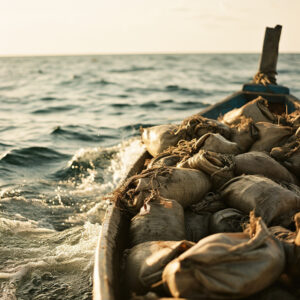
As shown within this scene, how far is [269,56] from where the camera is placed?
802 centimetres

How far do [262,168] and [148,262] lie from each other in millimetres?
1446

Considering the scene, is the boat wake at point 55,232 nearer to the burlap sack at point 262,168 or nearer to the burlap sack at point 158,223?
the burlap sack at point 158,223

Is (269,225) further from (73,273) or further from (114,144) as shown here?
(114,144)

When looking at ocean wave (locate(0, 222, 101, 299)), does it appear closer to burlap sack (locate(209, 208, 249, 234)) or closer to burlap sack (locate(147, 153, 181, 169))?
burlap sack (locate(147, 153, 181, 169))

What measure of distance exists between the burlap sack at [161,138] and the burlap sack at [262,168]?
98cm

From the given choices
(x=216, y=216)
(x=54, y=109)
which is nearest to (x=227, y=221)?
(x=216, y=216)

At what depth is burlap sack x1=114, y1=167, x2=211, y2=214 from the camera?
2590 millimetres

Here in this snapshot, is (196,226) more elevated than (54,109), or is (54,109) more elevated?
(196,226)

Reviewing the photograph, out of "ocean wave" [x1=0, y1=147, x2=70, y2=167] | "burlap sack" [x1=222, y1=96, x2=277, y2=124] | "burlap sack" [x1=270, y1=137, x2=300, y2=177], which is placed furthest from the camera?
"ocean wave" [x1=0, y1=147, x2=70, y2=167]

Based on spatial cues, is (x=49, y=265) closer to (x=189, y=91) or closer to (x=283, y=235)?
(x=283, y=235)

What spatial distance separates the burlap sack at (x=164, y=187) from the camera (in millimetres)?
2590

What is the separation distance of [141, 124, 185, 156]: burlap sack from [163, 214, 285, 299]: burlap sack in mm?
2257

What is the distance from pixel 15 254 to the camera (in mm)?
3588

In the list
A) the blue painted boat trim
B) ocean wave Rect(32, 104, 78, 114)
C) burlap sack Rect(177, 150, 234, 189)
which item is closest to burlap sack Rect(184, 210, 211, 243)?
burlap sack Rect(177, 150, 234, 189)
